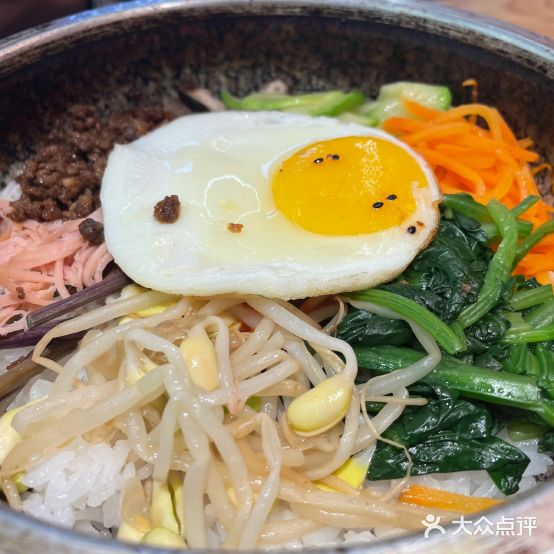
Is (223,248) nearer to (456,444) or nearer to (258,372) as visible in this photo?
(258,372)

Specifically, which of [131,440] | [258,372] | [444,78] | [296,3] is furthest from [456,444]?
[296,3]

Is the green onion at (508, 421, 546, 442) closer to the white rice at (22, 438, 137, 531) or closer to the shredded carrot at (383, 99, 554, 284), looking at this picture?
the shredded carrot at (383, 99, 554, 284)

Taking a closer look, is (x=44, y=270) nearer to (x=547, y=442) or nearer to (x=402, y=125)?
(x=402, y=125)

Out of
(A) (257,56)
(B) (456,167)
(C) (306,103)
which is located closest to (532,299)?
(B) (456,167)

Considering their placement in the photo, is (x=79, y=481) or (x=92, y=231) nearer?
(x=79, y=481)

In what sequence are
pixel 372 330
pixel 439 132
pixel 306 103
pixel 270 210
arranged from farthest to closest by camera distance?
pixel 306 103
pixel 439 132
pixel 270 210
pixel 372 330

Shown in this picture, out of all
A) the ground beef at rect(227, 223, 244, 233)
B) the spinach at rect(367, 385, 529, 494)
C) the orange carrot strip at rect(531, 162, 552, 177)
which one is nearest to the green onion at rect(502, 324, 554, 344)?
the spinach at rect(367, 385, 529, 494)

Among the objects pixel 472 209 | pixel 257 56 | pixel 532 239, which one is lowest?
pixel 532 239

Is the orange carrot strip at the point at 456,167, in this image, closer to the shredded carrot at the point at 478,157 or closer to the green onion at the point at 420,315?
the shredded carrot at the point at 478,157
